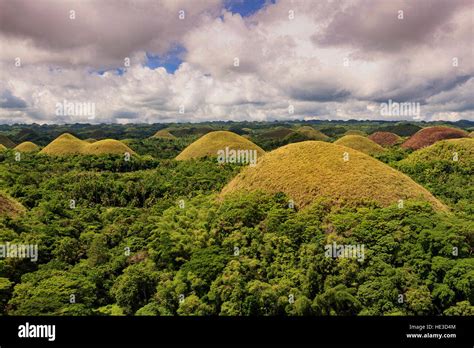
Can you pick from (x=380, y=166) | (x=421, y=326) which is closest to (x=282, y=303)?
(x=421, y=326)

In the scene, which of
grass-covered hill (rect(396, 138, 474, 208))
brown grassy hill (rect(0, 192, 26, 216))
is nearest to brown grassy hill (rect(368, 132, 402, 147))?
grass-covered hill (rect(396, 138, 474, 208))

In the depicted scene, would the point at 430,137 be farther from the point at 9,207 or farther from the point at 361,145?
the point at 9,207

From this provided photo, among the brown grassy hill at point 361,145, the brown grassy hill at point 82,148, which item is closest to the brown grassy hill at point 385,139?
the brown grassy hill at point 361,145

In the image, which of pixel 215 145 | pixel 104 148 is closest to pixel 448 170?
pixel 215 145

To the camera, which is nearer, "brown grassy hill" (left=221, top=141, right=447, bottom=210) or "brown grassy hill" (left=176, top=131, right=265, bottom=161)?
"brown grassy hill" (left=221, top=141, right=447, bottom=210)

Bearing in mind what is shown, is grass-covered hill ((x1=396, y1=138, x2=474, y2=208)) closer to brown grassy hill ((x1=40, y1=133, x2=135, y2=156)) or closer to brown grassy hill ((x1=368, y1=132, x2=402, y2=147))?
brown grassy hill ((x1=368, y1=132, x2=402, y2=147))

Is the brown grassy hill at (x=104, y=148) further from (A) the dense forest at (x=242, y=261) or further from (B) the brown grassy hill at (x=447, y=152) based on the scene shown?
(B) the brown grassy hill at (x=447, y=152)

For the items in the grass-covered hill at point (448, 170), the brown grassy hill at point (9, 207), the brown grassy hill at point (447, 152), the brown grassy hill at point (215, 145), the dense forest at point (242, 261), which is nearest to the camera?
the dense forest at point (242, 261)
